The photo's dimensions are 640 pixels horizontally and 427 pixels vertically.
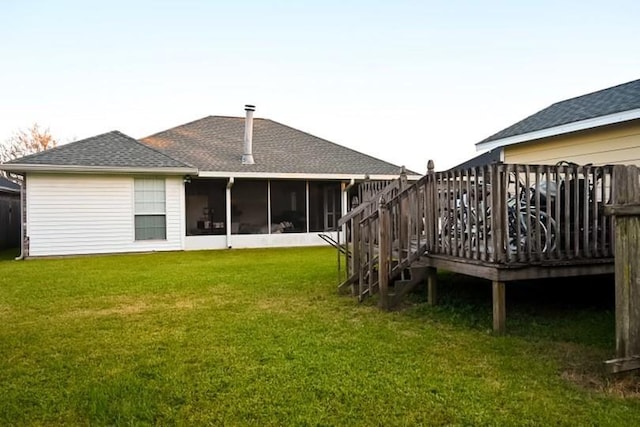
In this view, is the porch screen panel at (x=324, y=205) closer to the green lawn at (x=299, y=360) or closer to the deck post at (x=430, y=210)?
the green lawn at (x=299, y=360)

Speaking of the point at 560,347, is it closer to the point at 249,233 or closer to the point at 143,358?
the point at 143,358

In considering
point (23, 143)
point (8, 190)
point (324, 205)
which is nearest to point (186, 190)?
point (324, 205)

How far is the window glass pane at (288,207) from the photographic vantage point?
571 inches

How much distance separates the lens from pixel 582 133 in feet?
21.3

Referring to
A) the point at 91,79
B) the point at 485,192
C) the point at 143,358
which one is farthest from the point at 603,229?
the point at 91,79

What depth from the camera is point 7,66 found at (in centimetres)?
1416

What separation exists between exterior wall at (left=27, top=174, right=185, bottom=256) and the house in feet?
0.08

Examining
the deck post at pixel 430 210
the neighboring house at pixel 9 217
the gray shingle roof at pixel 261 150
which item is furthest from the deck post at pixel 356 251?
the neighboring house at pixel 9 217

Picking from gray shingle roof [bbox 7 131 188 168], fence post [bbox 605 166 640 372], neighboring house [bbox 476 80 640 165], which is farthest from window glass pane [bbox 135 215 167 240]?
fence post [bbox 605 166 640 372]

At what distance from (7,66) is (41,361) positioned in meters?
14.2

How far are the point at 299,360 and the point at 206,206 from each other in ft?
35.4

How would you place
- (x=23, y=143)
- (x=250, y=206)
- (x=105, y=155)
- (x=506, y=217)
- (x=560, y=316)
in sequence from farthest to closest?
(x=23, y=143)
(x=250, y=206)
(x=105, y=155)
(x=560, y=316)
(x=506, y=217)

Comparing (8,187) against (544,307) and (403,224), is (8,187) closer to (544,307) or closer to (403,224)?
(403,224)

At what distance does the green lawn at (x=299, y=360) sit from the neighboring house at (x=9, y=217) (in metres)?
10.4
